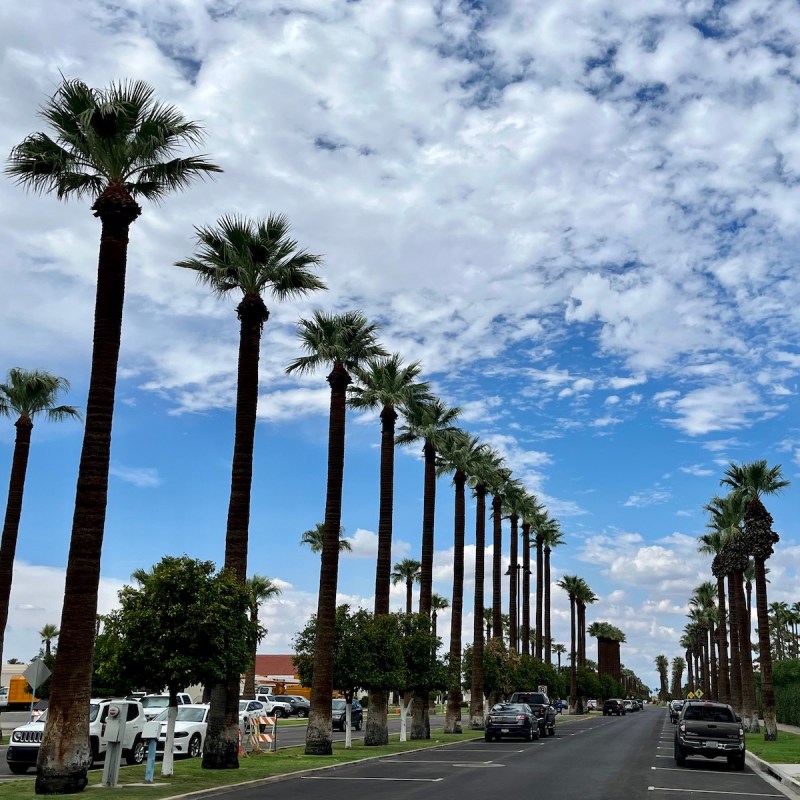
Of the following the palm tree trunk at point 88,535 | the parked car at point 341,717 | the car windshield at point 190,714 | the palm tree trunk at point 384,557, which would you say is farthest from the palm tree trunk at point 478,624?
the palm tree trunk at point 88,535

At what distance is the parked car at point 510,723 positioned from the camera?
4006 centimetres

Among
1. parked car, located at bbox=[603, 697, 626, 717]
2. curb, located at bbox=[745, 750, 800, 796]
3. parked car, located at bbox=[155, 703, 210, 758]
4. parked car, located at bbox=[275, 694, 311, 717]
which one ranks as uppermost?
parked car, located at bbox=[155, 703, 210, 758]

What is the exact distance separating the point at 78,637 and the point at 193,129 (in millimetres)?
11498

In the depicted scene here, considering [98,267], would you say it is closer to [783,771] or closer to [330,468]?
[330,468]

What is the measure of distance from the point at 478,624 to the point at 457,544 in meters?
6.78

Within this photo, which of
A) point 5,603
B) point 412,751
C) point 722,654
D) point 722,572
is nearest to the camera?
point 412,751

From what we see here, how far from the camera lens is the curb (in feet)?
73.2

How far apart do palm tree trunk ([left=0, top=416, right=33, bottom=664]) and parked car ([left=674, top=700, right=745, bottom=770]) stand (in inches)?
992

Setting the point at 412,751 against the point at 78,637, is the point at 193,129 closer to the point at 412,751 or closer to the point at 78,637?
the point at 78,637

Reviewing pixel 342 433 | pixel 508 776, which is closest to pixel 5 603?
pixel 342 433

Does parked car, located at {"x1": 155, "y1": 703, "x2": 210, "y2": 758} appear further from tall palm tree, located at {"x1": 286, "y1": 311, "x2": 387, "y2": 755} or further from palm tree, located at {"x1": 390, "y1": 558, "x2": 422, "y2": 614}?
palm tree, located at {"x1": 390, "y1": 558, "x2": 422, "y2": 614}

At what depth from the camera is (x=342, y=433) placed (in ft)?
107

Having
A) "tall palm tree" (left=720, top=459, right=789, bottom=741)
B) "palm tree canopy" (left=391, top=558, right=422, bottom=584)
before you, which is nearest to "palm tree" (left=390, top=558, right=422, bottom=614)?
"palm tree canopy" (left=391, top=558, right=422, bottom=584)

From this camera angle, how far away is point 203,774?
22062 mm
